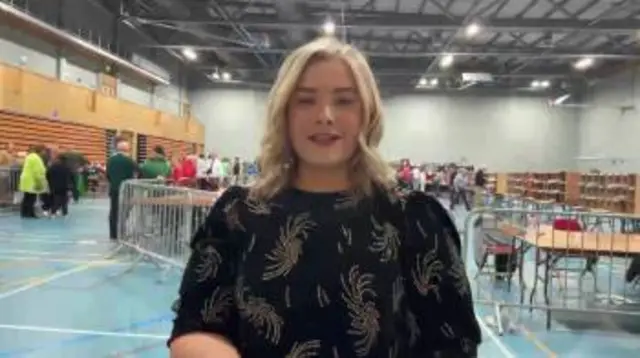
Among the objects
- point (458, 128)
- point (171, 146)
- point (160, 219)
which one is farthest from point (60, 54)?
point (458, 128)

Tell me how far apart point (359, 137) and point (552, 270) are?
6832mm

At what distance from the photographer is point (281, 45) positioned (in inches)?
1076

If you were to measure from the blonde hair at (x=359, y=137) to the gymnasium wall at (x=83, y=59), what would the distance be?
17.8m

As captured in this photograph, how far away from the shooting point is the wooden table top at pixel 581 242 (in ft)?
21.3

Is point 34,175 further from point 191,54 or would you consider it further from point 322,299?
point 322,299

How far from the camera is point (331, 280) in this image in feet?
4.27

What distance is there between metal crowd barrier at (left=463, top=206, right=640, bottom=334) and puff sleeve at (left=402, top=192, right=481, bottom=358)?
5.02 meters

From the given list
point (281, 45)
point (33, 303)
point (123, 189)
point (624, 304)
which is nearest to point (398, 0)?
point (281, 45)

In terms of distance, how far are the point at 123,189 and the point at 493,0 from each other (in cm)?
1423

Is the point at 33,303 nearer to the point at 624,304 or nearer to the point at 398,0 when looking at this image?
the point at 624,304

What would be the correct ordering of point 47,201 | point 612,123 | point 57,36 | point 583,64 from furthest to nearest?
point 612,123 < point 583,64 < point 57,36 < point 47,201

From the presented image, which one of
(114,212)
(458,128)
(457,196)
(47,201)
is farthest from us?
(458,128)

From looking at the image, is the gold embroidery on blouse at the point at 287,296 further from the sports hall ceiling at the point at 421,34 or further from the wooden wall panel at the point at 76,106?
the sports hall ceiling at the point at 421,34

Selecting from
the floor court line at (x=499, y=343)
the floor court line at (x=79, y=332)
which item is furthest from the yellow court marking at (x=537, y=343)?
the floor court line at (x=79, y=332)
